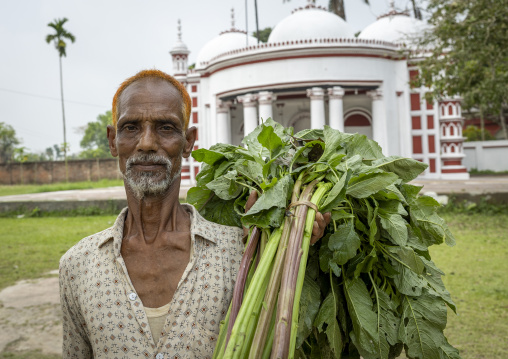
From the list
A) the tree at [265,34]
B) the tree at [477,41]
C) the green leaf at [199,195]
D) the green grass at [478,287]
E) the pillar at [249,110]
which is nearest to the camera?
the green leaf at [199,195]

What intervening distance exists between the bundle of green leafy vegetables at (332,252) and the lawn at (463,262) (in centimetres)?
244

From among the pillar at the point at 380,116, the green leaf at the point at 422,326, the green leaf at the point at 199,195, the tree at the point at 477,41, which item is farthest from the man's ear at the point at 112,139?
the pillar at the point at 380,116

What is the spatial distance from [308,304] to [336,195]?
0.41 meters

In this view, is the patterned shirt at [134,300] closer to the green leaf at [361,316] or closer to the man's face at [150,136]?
the man's face at [150,136]

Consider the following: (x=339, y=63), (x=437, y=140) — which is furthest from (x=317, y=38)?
(x=437, y=140)

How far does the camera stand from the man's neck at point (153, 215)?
5.67 feet

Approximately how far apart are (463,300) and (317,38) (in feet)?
50.6

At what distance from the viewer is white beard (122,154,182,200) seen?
1.65 meters

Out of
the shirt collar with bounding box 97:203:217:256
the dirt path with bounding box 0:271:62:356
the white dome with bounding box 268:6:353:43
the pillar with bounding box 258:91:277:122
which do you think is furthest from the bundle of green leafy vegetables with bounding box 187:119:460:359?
the white dome with bounding box 268:6:353:43

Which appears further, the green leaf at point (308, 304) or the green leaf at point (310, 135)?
the green leaf at point (310, 135)

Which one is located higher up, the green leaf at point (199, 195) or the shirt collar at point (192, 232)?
the green leaf at point (199, 195)

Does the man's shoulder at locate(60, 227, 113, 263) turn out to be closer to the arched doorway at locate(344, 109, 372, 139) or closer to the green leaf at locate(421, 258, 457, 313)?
the green leaf at locate(421, 258, 457, 313)

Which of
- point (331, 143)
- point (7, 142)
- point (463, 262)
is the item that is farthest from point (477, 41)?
point (7, 142)

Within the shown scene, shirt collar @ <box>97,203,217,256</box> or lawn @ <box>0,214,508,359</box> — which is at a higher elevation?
shirt collar @ <box>97,203,217,256</box>
